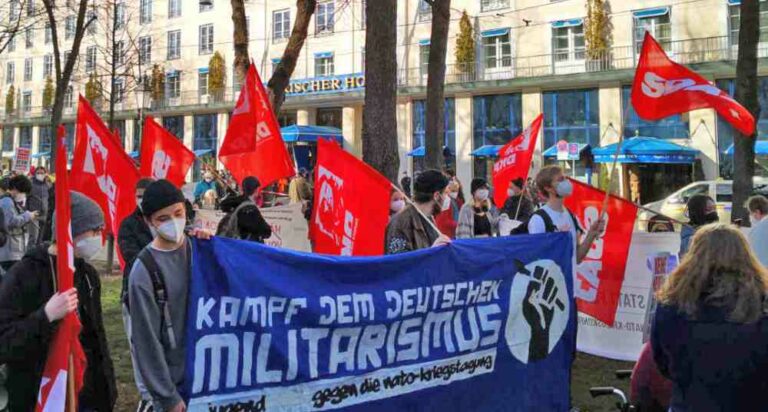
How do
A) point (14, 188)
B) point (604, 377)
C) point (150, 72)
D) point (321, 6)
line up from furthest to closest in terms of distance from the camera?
1. point (150, 72)
2. point (321, 6)
3. point (14, 188)
4. point (604, 377)

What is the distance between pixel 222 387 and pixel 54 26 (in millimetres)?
20203

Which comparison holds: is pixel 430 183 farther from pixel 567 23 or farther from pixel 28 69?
pixel 28 69

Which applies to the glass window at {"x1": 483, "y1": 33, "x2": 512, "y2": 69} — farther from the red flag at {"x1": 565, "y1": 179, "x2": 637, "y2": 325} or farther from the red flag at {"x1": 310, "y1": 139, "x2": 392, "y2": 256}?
the red flag at {"x1": 310, "y1": 139, "x2": 392, "y2": 256}

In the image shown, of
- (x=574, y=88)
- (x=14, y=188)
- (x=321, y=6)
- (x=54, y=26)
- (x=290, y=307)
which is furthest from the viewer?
(x=321, y=6)

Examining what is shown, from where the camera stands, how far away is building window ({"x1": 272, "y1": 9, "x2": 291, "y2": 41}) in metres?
45.4

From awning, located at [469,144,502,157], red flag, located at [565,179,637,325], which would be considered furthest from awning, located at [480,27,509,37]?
red flag, located at [565,179,637,325]

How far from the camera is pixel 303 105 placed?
45.3 metres

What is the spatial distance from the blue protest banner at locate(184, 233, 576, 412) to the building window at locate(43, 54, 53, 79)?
65.6 m

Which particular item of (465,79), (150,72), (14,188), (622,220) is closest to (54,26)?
(14,188)

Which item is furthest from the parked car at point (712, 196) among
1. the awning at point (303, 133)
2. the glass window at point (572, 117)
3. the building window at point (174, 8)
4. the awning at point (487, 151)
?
the building window at point (174, 8)

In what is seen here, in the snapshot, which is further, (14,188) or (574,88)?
(574,88)

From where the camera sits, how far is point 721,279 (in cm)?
311

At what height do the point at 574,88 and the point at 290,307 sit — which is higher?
the point at 574,88

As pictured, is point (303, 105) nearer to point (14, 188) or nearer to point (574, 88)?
point (574, 88)
